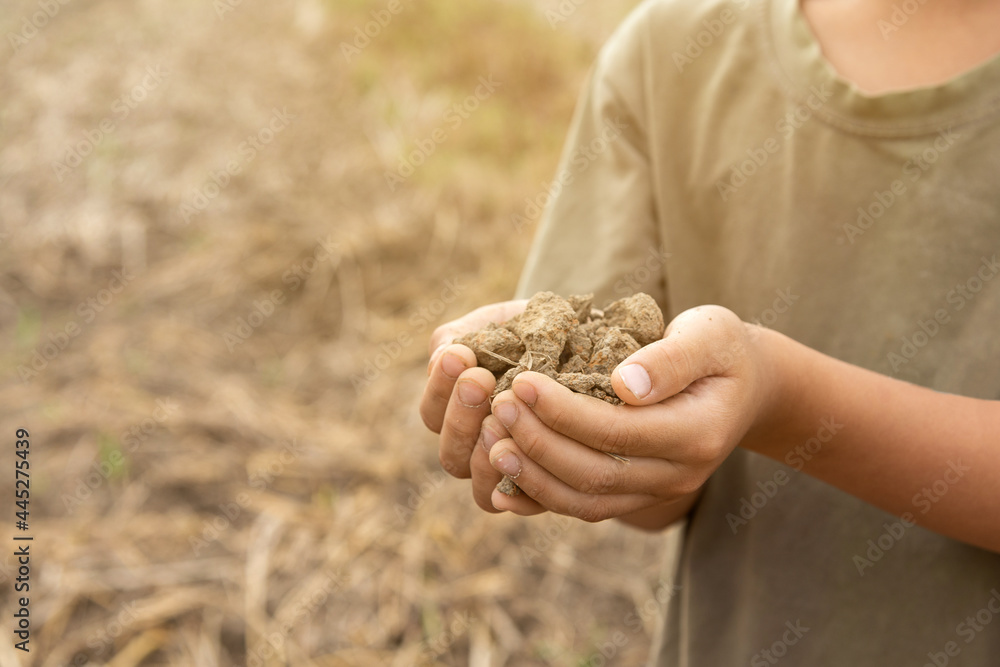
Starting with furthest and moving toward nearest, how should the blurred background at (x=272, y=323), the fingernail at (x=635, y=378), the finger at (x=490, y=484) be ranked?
the blurred background at (x=272, y=323), the finger at (x=490, y=484), the fingernail at (x=635, y=378)

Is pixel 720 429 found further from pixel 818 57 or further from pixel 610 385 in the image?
pixel 818 57

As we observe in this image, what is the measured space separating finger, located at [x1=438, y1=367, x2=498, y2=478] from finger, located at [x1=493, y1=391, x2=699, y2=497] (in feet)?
0.16

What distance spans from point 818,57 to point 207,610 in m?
1.86

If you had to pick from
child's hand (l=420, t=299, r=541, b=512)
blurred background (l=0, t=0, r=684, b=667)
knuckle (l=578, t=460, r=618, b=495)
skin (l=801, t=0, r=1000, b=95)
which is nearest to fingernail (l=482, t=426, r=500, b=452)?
child's hand (l=420, t=299, r=541, b=512)

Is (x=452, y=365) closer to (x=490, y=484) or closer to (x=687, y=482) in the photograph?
(x=490, y=484)

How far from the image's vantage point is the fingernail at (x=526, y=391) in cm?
80

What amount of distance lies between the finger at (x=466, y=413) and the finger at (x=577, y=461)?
0.16 ft

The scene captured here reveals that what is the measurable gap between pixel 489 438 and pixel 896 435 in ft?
1.82

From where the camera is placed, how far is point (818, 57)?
3.81 feet

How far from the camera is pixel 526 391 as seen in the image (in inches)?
31.5

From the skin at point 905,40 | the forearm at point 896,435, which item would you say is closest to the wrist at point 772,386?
the forearm at point 896,435

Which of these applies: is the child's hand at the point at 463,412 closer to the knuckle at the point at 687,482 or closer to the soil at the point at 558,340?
the soil at the point at 558,340

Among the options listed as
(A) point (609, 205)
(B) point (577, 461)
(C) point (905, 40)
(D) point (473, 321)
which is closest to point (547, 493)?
(B) point (577, 461)

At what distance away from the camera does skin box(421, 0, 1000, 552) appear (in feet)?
2.68
